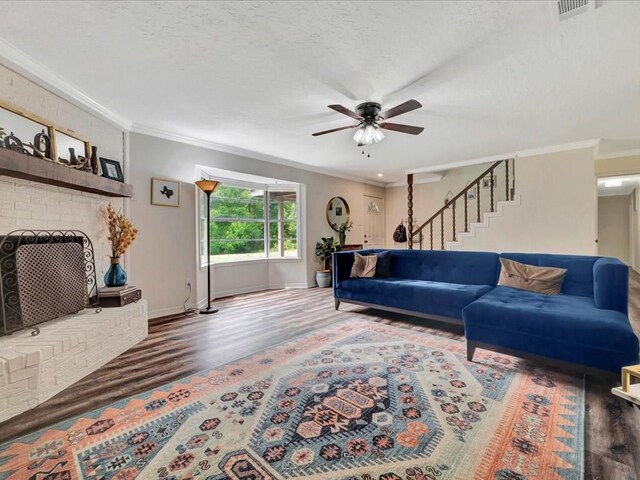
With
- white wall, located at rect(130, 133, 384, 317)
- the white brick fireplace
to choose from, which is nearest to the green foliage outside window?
white wall, located at rect(130, 133, 384, 317)

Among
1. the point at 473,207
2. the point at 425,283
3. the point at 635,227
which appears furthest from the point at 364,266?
the point at 635,227

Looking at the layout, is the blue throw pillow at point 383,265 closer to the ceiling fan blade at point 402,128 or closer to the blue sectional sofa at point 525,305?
the blue sectional sofa at point 525,305

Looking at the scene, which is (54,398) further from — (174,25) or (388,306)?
(388,306)

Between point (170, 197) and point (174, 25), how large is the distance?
101 inches

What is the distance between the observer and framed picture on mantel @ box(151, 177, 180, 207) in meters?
3.96

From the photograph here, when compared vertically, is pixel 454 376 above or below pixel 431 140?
below

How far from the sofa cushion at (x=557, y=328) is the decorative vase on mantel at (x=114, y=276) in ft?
11.4

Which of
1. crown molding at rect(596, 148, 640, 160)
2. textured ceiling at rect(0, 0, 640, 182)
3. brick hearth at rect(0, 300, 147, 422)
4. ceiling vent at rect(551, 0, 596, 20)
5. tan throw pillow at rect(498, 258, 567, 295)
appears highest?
textured ceiling at rect(0, 0, 640, 182)

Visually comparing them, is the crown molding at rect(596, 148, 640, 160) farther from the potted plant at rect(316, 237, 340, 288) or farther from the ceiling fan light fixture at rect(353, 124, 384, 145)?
the potted plant at rect(316, 237, 340, 288)

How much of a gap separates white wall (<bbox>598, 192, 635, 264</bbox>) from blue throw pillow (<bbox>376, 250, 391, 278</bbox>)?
873 centimetres

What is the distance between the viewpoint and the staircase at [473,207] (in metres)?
5.46

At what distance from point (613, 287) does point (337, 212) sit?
509 centimetres

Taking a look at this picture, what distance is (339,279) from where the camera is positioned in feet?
14.3

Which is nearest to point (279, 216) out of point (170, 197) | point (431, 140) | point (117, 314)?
point (170, 197)
